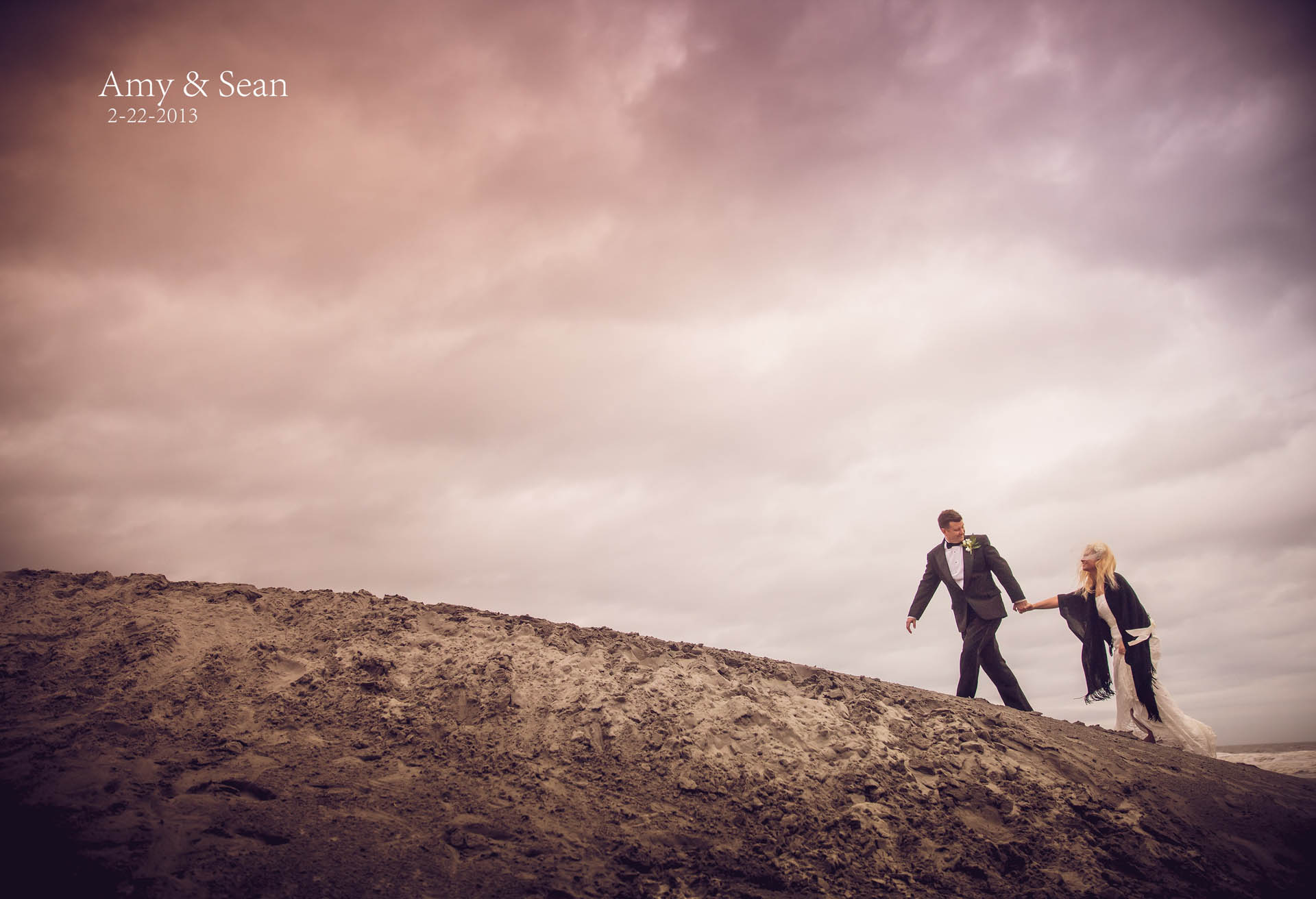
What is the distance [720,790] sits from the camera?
6.63 m

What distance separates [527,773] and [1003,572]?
7082 mm

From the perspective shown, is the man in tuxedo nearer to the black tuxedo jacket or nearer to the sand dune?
the black tuxedo jacket

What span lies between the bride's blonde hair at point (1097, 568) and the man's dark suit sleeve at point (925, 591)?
1.87 m

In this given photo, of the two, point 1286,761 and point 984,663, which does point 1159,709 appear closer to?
point 984,663

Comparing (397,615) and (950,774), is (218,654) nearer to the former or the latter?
(397,615)

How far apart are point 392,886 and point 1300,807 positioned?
902cm

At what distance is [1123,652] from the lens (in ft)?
29.0

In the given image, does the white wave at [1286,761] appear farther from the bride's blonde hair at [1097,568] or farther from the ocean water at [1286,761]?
the bride's blonde hair at [1097,568]

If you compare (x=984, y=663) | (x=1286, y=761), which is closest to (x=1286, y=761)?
(x=1286, y=761)

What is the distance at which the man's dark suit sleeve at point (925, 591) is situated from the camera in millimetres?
10227

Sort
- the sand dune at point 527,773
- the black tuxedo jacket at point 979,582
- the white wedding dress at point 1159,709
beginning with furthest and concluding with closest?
1. the black tuxedo jacket at point 979,582
2. the white wedding dress at point 1159,709
3. the sand dune at point 527,773

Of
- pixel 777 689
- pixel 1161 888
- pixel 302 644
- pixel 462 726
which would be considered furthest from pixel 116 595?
pixel 1161 888

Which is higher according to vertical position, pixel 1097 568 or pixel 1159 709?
pixel 1097 568

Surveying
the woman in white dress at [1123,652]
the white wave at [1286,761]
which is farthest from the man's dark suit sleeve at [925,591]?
the white wave at [1286,761]
